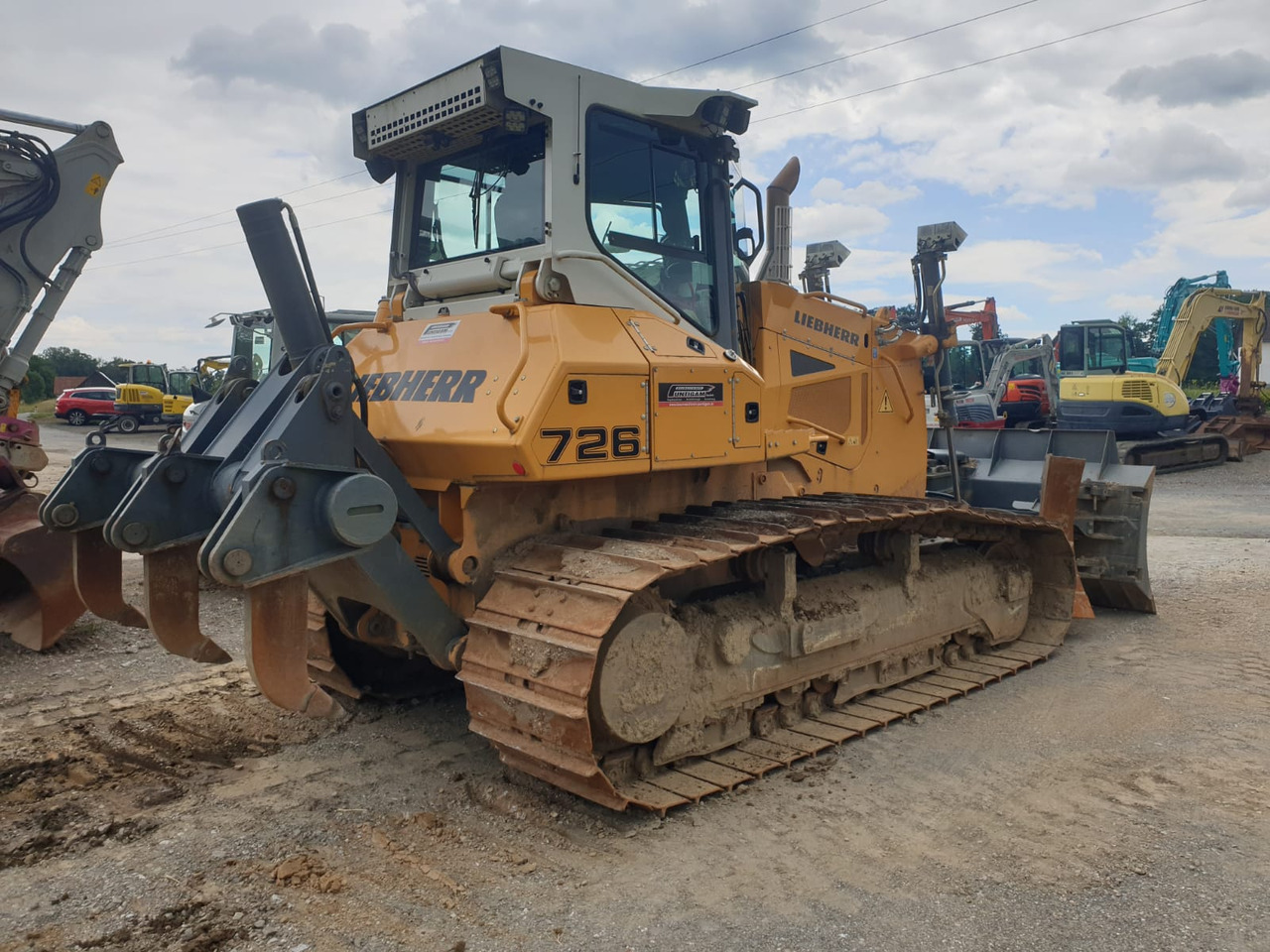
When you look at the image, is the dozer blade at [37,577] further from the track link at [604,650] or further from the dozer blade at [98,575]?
the track link at [604,650]

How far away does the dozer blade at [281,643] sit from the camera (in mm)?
3439

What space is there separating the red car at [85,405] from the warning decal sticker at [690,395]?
113 ft

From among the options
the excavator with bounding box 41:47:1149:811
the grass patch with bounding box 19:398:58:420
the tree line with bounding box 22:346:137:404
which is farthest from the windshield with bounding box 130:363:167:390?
the excavator with bounding box 41:47:1149:811

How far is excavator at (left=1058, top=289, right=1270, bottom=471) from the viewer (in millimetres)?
18859

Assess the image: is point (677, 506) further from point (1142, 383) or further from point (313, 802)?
point (1142, 383)

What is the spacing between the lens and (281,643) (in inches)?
138

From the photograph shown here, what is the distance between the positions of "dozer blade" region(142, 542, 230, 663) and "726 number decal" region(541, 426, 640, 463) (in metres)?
1.43

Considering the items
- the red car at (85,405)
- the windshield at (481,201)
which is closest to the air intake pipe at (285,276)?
the windshield at (481,201)

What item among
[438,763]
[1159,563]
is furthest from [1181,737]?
[1159,563]

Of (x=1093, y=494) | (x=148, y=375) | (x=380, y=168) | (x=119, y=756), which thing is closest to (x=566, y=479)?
(x=380, y=168)

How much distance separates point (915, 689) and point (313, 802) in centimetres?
325

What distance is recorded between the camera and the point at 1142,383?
62.7ft

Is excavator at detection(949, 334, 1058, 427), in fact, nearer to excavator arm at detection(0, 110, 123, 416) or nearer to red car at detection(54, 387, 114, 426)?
excavator arm at detection(0, 110, 123, 416)

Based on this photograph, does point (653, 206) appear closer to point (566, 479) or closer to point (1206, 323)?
point (566, 479)
